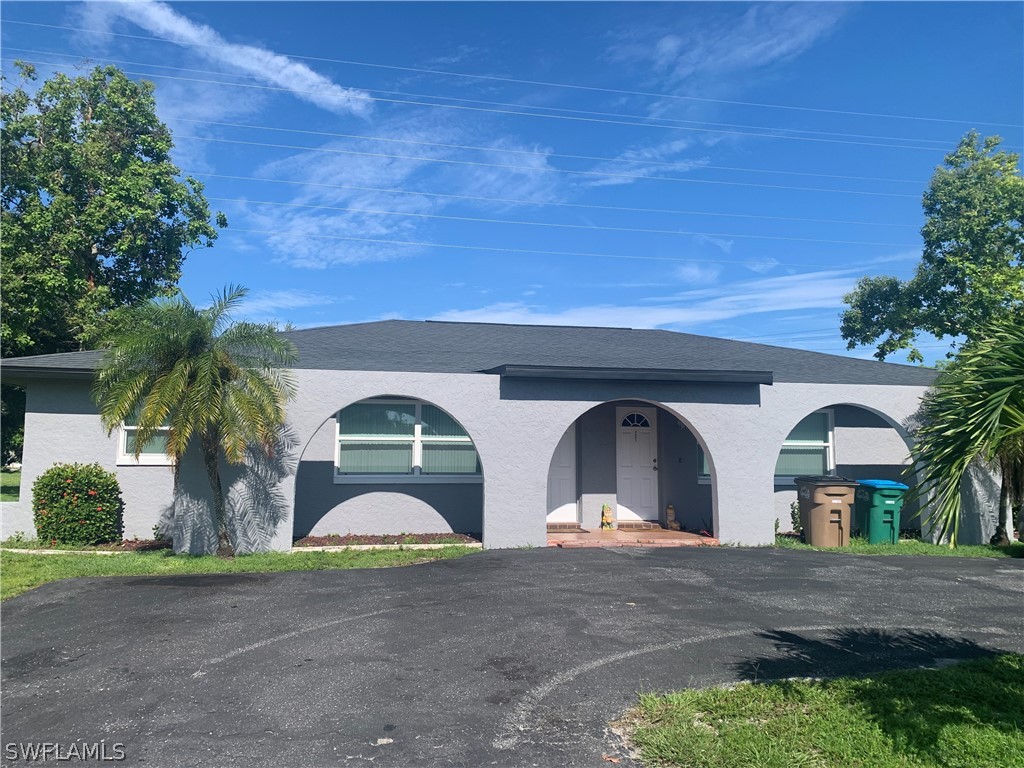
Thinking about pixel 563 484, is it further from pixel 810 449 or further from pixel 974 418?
pixel 974 418

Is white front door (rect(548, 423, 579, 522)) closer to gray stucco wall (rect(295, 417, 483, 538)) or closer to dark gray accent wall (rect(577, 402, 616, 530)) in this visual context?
dark gray accent wall (rect(577, 402, 616, 530))

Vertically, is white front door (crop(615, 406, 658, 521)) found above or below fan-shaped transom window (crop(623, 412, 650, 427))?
below

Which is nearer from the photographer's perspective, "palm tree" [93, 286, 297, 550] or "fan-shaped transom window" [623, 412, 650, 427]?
"palm tree" [93, 286, 297, 550]

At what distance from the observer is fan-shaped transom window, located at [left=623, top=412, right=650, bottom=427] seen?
14469mm

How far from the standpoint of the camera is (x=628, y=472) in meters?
14.5

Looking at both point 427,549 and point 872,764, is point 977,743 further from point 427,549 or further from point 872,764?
point 427,549

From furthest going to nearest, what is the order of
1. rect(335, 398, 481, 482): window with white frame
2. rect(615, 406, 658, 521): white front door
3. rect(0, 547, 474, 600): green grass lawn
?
rect(615, 406, 658, 521): white front door → rect(335, 398, 481, 482): window with white frame → rect(0, 547, 474, 600): green grass lawn

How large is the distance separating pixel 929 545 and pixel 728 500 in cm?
378

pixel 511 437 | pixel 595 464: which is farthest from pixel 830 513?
pixel 511 437

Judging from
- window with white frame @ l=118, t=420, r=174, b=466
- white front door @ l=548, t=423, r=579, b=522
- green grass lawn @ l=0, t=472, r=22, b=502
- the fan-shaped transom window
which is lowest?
green grass lawn @ l=0, t=472, r=22, b=502

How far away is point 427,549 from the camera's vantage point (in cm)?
1127

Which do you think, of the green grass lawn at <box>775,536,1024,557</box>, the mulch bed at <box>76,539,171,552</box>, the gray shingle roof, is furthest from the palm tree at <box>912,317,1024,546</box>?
the mulch bed at <box>76,539,171,552</box>

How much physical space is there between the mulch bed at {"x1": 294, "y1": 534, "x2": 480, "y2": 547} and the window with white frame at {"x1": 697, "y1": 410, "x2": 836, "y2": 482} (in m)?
6.83

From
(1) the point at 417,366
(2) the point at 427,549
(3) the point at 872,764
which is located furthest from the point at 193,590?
(3) the point at 872,764
